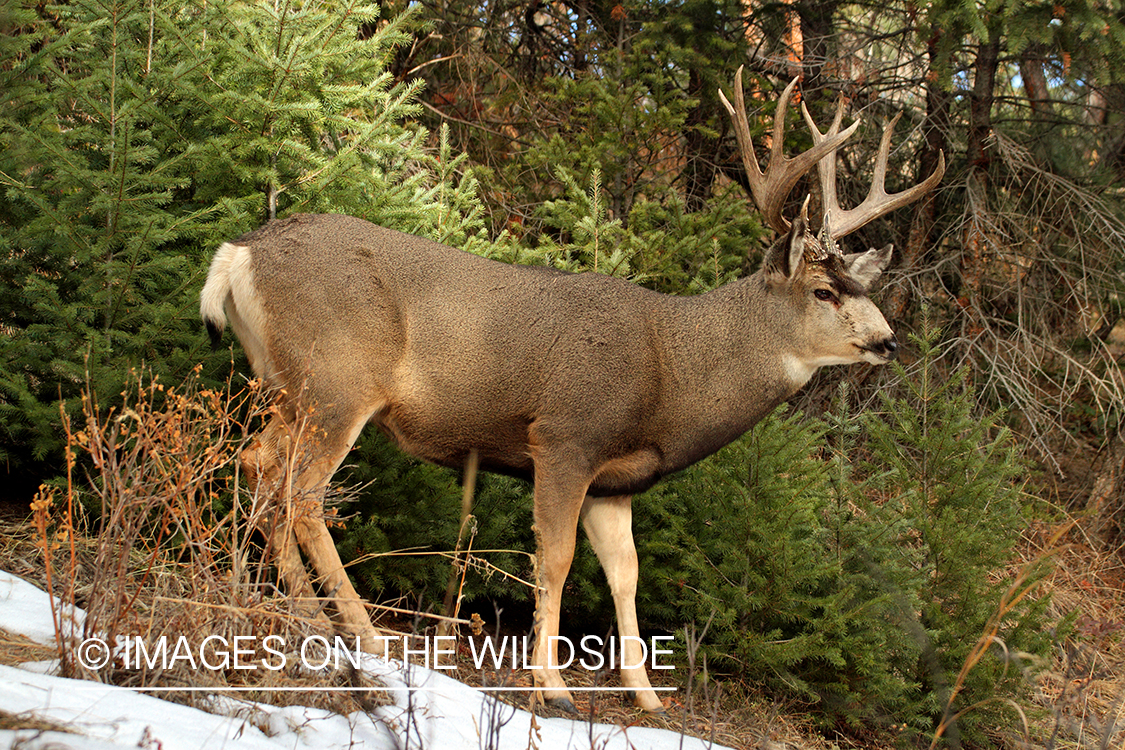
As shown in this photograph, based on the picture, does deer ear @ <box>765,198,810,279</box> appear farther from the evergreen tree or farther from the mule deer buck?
the evergreen tree

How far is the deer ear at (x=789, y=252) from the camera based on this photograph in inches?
212

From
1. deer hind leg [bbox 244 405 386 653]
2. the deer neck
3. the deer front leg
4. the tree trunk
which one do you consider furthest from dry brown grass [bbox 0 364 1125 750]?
the tree trunk

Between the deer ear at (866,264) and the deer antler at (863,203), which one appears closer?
the deer ear at (866,264)

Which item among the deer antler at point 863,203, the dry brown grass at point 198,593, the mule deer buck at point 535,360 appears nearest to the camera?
the dry brown grass at point 198,593

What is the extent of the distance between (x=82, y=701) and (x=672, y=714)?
3109 mm

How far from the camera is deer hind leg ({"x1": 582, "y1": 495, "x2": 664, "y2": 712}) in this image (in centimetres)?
538

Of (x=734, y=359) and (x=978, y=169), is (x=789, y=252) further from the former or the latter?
(x=978, y=169)

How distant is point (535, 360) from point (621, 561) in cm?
125

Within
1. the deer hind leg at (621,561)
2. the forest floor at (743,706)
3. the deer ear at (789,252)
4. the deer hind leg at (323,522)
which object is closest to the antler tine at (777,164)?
the deer ear at (789,252)

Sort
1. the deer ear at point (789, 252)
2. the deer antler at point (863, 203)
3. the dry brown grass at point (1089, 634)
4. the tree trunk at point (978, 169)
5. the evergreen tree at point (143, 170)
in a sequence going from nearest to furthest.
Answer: the evergreen tree at point (143, 170)
the deer ear at point (789, 252)
the deer antler at point (863, 203)
the dry brown grass at point (1089, 634)
the tree trunk at point (978, 169)

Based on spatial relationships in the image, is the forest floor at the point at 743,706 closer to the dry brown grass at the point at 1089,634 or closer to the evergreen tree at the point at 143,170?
the dry brown grass at the point at 1089,634

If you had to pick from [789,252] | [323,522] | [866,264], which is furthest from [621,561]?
[866,264]

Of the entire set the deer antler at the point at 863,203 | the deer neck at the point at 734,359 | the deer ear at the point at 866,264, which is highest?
the deer antler at the point at 863,203

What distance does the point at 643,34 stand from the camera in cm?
970
